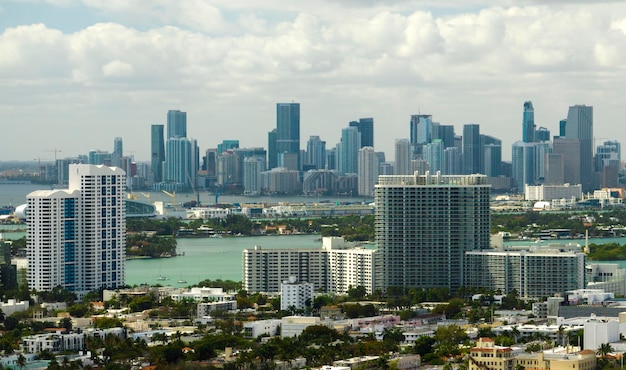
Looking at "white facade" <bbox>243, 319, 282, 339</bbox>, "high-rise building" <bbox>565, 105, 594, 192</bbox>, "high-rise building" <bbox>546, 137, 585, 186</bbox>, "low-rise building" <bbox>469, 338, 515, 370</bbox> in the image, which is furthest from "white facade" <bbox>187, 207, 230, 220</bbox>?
"low-rise building" <bbox>469, 338, 515, 370</bbox>

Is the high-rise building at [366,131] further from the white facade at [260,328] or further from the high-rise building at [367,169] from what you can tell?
the white facade at [260,328]

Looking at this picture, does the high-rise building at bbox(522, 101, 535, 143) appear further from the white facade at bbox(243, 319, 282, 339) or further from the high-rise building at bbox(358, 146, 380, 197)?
the white facade at bbox(243, 319, 282, 339)

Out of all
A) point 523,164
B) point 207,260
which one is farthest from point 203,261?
point 523,164

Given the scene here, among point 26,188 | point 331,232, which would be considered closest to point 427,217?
point 331,232

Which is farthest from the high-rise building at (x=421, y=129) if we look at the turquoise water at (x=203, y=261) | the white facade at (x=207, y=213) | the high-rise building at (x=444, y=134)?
the turquoise water at (x=203, y=261)

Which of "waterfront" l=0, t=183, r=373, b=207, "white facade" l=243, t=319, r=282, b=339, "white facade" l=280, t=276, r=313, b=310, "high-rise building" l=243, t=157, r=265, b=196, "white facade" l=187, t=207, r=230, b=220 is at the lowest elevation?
"white facade" l=243, t=319, r=282, b=339

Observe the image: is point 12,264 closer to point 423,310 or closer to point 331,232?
point 423,310

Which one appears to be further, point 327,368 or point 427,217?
point 427,217
